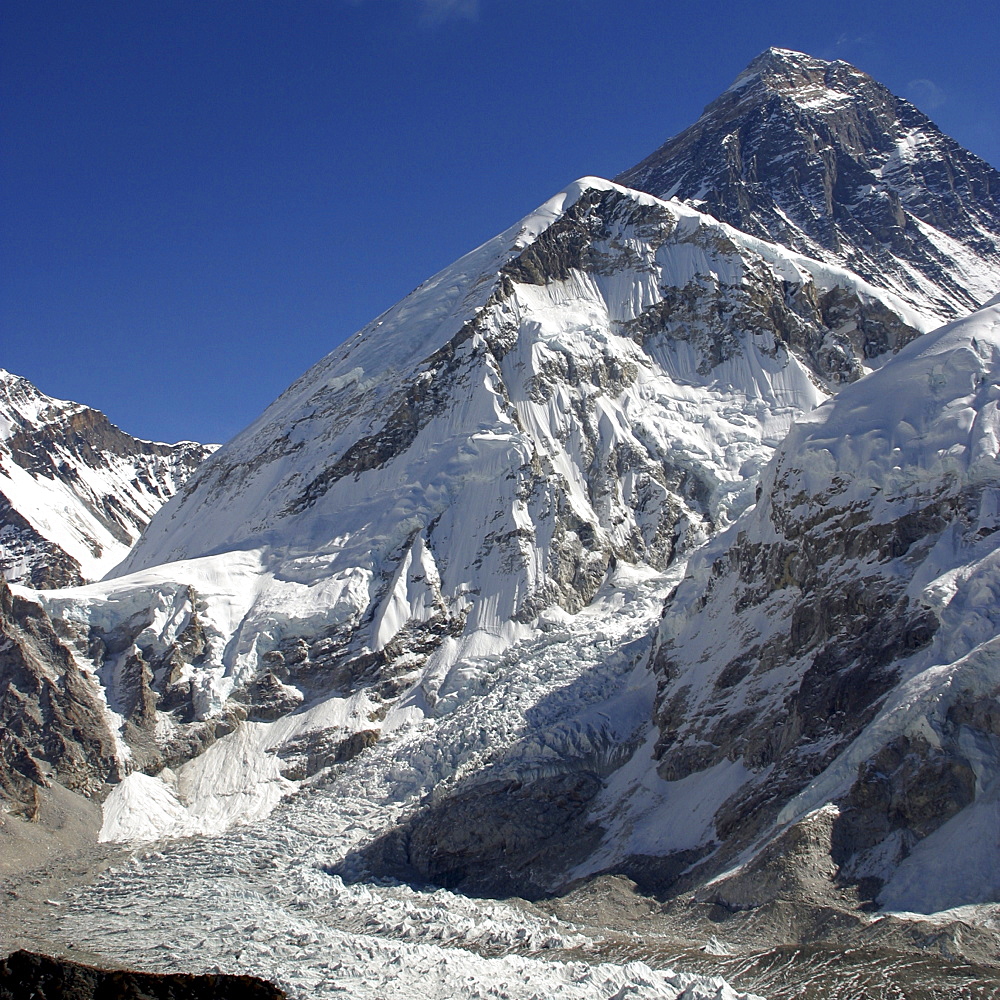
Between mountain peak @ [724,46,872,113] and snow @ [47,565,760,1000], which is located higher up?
mountain peak @ [724,46,872,113]

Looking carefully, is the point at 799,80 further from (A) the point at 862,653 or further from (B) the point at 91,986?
(B) the point at 91,986

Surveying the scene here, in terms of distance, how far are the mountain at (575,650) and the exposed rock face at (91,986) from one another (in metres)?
18.4

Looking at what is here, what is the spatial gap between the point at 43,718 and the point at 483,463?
135ft

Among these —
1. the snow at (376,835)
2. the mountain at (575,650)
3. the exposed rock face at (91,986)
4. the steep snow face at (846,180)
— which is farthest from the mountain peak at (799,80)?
the exposed rock face at (91,986)

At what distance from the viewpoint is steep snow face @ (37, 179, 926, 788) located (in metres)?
84.8

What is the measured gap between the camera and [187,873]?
2443 inches

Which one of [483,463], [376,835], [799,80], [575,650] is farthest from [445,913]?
[799,80]

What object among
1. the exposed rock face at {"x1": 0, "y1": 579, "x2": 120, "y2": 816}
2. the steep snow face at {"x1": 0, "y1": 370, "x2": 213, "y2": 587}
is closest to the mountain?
the exposed rock face at {"x1": 0, "y1": 579, "x2": 120, "y2": 816}

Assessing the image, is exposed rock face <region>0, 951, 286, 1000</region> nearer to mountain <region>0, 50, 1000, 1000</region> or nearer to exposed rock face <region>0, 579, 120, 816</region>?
mountain <region>0, 50, 1000, 1000</region>

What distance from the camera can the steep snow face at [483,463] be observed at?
278ft

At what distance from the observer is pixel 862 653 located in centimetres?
5469

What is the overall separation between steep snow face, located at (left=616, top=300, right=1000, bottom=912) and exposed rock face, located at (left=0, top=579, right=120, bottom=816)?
3707 centimetres

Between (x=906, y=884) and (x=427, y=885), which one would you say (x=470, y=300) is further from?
(x=906, y=884)

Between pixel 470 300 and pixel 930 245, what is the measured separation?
248 feet
